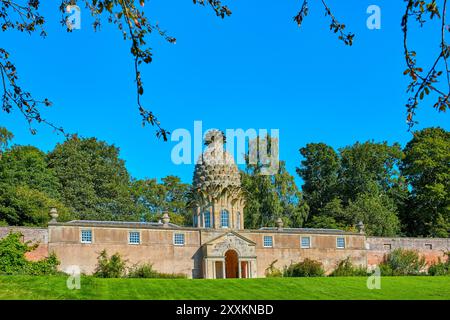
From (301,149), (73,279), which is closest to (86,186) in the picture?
(301,149)

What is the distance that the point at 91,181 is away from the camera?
58.6 m

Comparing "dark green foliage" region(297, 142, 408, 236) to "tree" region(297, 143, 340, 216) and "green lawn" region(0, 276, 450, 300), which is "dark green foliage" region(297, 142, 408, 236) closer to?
"tree" region(297, 143, 340, 216)

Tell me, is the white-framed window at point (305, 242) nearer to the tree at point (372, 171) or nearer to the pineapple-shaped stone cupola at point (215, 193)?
the pineapple-shaped stone cupola at point (215, 193)

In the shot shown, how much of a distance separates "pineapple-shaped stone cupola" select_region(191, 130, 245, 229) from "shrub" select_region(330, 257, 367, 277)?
25.3 ft

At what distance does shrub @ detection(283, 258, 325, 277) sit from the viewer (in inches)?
1666

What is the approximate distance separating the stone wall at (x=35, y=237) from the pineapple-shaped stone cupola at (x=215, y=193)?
11.0 metres

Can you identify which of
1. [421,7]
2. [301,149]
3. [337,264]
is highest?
[301,149]

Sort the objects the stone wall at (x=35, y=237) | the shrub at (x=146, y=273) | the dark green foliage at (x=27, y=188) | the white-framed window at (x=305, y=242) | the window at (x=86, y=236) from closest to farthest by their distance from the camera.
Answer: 1. the stone wall at (x=35, y=237)
2. the shrub at (x=146, y=273)
3. the window at (x=86, y=236)
4. the white-framed window at (x=305, y=242)
5. the dark green foliage at (x=27, y=188)

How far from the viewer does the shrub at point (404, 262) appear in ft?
151

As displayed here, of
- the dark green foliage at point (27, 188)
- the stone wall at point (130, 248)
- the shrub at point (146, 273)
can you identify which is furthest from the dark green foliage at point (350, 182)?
the dark green foliage at point (27, 188)

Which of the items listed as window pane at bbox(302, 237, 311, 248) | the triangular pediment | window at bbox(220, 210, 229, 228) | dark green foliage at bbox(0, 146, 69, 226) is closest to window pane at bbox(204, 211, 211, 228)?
window at bbox(220, 210, 229, 228)

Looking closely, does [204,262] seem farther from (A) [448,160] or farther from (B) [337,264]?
(A) [448,160]

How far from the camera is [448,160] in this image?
56.9m
